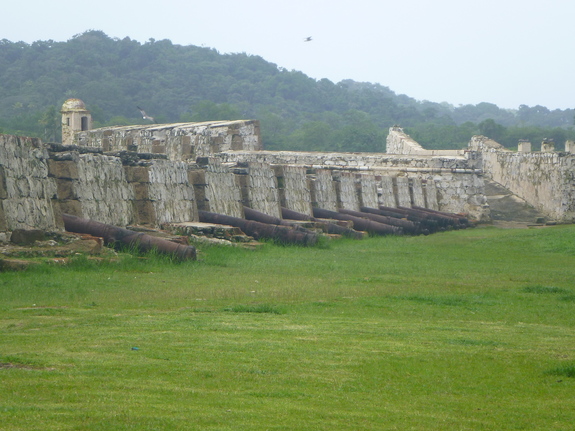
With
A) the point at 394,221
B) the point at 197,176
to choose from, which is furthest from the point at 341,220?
the point at 197,176

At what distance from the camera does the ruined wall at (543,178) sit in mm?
30578

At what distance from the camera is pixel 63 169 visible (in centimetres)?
1459

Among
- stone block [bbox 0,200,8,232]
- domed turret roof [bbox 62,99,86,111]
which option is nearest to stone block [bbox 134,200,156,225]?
stone block [bbox 0,200,8,232]

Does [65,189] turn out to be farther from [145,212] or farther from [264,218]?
[264,218]

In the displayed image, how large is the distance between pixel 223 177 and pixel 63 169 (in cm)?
543

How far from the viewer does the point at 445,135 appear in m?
77.7

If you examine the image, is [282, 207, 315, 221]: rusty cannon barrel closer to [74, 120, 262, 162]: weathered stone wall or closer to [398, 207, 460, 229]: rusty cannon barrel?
[398, 207, 460, 229]: rusty cannon barrel

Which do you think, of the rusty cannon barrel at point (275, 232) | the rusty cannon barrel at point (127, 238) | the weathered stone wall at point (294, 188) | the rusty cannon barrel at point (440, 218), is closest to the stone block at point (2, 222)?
the rusty cannon barrel at point (127, 238)

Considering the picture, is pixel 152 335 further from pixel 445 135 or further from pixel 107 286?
pixel 445 135

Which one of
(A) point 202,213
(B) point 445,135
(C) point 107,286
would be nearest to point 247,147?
(A) point 202,213

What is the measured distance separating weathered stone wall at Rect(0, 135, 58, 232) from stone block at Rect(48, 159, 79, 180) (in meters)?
0.54

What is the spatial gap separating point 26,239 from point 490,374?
783cm

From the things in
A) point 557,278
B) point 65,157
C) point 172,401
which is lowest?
point 557,278

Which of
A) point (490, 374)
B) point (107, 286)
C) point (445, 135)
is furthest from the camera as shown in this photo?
point (445, 135)
